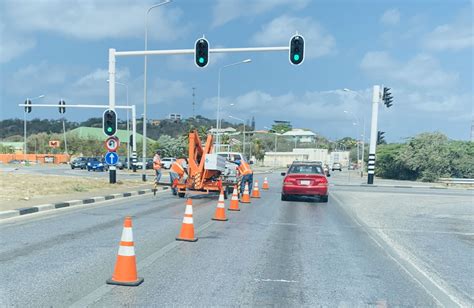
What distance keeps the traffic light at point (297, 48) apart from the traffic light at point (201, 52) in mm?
3589

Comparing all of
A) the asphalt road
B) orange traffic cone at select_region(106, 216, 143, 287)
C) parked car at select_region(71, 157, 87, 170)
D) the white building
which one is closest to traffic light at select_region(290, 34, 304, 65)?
the asphalt road

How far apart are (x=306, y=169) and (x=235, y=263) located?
12.8 metres

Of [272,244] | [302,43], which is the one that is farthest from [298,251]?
[302,43]

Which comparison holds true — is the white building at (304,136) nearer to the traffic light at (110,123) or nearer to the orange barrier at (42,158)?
the orange barrier at (42,158)

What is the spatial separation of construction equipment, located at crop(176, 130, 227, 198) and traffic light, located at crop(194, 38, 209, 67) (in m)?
2.98

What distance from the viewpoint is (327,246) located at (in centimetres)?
962

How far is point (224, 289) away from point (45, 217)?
27.5 feet

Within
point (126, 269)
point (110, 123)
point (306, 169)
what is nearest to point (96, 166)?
point (110, 123)

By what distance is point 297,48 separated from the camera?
63.9 ft

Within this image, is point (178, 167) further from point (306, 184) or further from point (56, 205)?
point (56, 205)

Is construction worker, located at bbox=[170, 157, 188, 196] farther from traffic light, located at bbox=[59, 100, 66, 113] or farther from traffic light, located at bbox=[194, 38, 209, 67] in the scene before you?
traffic light, located at bbox=[59, 100, 66, 113]

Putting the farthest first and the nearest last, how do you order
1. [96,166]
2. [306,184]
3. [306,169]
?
[96,166] → [306,169] → [306,184]

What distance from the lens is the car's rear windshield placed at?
19.9 metres

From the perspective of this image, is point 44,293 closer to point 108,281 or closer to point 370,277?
point 108,281
